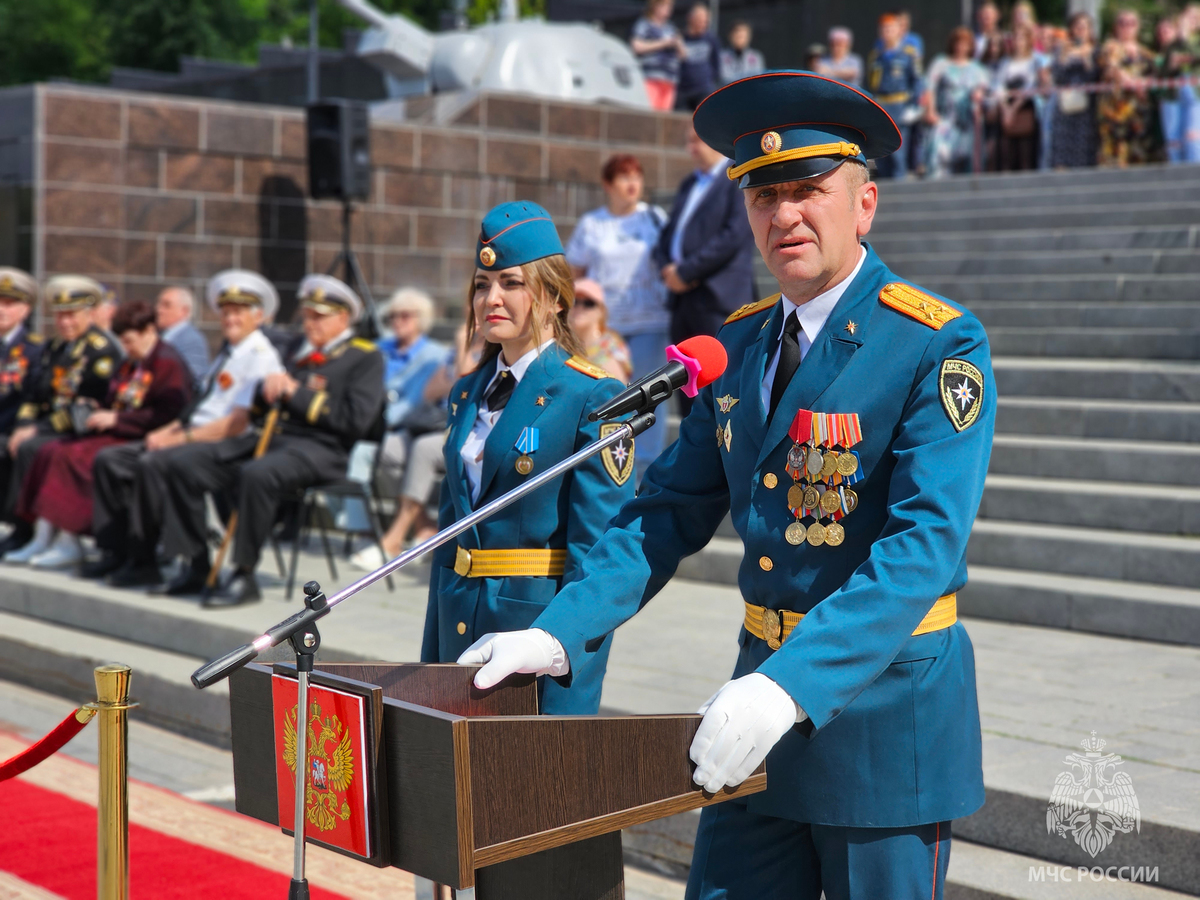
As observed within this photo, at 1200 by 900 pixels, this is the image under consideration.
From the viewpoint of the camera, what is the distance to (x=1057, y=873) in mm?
3791

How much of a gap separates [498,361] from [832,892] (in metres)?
1.74

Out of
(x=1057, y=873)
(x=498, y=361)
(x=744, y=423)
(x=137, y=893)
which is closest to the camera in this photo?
(x=744, y=423)

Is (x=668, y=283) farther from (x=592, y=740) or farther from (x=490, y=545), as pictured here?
(x=592, y=740)

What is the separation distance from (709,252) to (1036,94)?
25.1 feet

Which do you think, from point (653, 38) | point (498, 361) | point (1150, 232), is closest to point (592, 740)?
point (498, 361)

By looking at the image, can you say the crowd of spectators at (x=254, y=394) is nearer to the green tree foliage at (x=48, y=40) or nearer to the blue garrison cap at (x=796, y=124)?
the blue garrison cap at (x=796, y=124)

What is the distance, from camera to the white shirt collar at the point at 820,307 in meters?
2.30

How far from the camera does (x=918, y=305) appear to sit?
223 centimetres

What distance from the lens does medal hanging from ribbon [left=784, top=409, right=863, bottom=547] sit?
217 cm

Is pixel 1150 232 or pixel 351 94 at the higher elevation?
pixel 351 94

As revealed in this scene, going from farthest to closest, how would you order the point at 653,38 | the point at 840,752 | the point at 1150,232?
the point at 653,38 → the point at 1150,232 → the point at 840,752

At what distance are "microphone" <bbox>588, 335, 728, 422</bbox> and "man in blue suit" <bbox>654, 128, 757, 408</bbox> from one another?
5266mm

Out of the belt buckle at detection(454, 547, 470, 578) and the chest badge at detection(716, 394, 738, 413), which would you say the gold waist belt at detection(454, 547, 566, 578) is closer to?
the belt buckle at detection(454, 547, 470, 578)

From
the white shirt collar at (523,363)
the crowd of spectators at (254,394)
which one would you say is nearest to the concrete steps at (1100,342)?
the crowd of spectators at (254,394)
